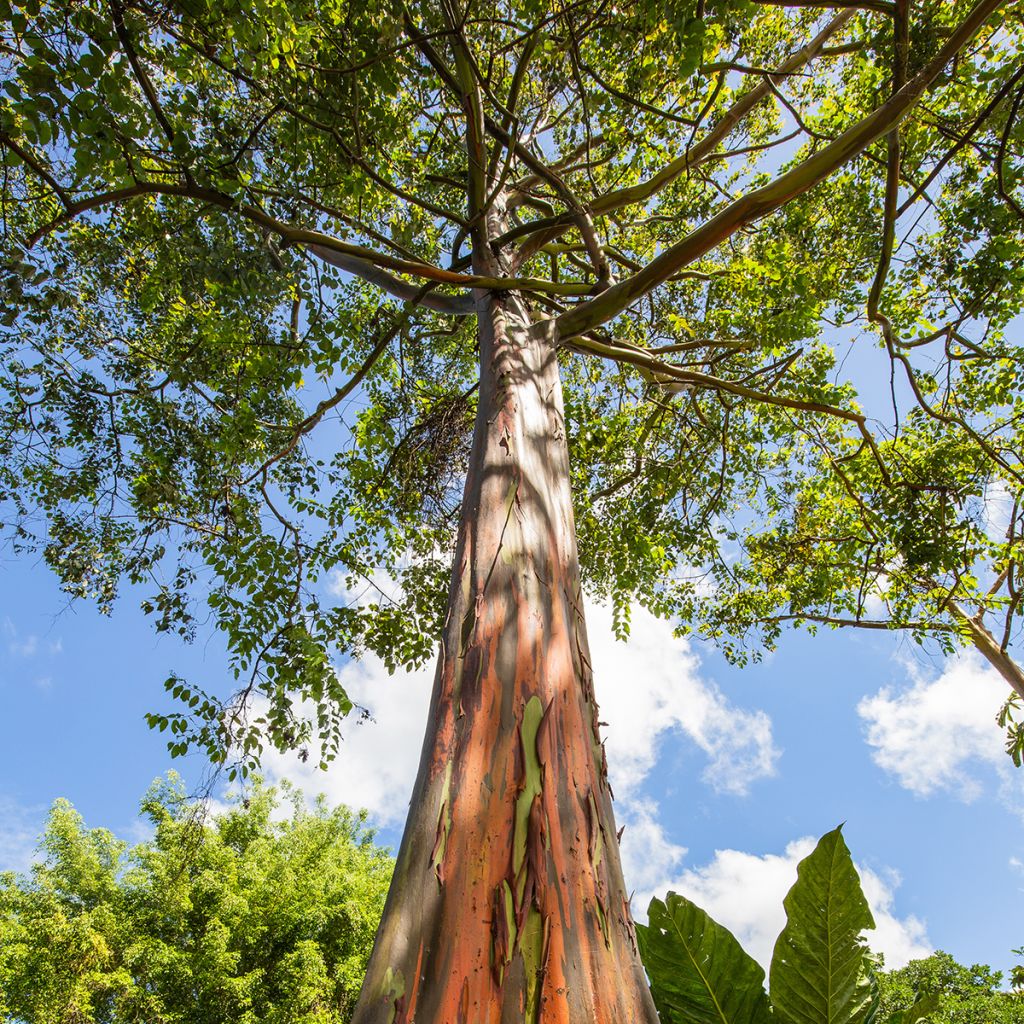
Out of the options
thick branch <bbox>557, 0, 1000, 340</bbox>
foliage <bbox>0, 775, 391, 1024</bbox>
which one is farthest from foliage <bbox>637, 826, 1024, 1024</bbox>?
foliage <bbox>0, 775, 391, 1024</bbox>

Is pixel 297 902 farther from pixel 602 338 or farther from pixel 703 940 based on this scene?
pixel 703 940

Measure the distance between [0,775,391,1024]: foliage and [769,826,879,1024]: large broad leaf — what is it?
1184 centimetres

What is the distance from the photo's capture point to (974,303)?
187 inches

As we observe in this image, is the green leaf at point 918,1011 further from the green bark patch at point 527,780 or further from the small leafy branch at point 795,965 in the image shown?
the green bark patch at point 527,780

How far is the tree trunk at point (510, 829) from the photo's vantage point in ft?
3.92

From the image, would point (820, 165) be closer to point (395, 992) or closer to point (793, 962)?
point (793, 962)

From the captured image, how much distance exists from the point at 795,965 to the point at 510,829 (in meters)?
0.73

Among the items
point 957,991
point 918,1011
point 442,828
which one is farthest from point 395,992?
point 957,991

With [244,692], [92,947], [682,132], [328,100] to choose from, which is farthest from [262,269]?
[92,947]

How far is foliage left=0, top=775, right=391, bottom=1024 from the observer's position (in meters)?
11.6

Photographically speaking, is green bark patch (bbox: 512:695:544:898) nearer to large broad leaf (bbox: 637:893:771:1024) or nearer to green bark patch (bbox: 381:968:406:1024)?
green bark patch (bbox: 381:968:406:1024)

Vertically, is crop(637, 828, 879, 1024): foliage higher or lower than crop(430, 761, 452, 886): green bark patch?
lower

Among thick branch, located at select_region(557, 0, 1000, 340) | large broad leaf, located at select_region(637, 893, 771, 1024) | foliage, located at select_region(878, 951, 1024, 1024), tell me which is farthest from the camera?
foliage, located at select_region(878, 951, 1024, 1024)

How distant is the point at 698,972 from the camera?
151 centimetres
